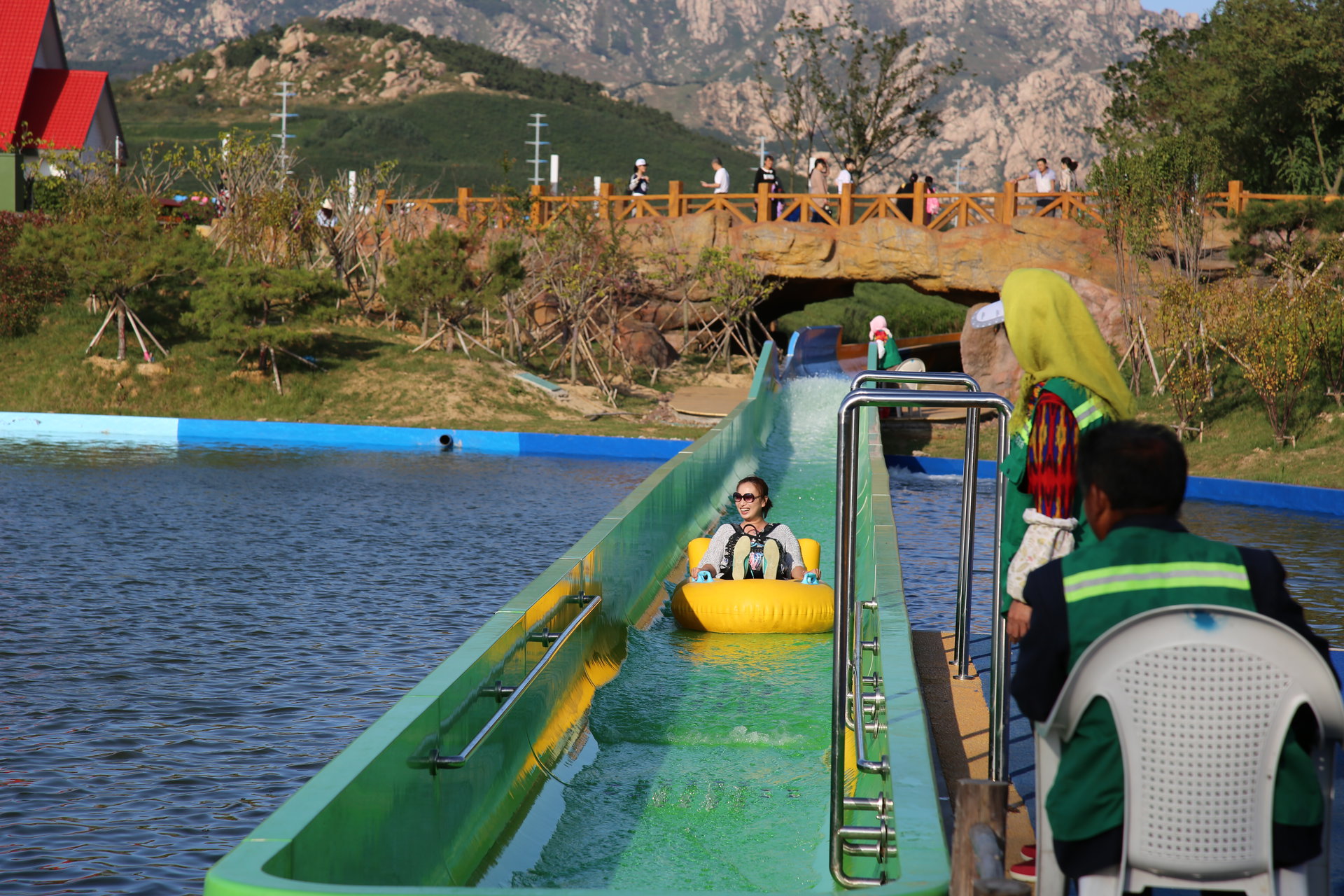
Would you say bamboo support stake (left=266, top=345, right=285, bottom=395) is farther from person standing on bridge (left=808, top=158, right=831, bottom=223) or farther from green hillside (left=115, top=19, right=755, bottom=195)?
green hillside (left=115, top=19, right=755, bottom=195)

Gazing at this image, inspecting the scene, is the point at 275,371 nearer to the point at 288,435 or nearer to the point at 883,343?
the point at 288,435

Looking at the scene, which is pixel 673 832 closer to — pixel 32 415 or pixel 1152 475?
pixel 1152 475

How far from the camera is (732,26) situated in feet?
599

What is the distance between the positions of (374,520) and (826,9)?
158026mm

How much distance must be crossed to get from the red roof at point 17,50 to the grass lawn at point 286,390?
17176mm

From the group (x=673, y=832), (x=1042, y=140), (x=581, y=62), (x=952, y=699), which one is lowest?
(x=673, y=832)

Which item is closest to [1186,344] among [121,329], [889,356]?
[889,356]

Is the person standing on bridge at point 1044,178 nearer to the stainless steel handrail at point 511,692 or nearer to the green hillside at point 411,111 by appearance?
the stainless steel handrail at point 511,692

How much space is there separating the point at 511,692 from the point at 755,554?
3.09m

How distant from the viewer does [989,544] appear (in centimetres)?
1062

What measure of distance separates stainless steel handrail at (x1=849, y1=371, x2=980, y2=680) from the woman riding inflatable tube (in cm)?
36

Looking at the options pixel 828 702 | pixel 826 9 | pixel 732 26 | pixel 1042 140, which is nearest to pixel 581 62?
pixel 732 26

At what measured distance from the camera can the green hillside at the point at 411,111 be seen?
7919cm

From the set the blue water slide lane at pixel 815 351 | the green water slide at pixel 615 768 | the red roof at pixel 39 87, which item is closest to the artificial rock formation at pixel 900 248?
the blue water slide lane at pixel 815 351
